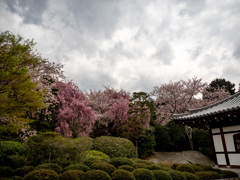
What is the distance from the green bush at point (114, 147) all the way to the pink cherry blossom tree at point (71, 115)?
6.97 feet

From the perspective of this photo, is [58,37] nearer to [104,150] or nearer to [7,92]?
[7,92]

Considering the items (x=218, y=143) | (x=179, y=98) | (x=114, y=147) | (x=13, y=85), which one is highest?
(x=179, y=98)

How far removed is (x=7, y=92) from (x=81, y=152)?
11.0 feet

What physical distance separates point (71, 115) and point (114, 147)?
357 cm

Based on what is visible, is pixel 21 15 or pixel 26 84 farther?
pixel 21 15

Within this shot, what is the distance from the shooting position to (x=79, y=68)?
1105cm

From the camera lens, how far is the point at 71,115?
401 inches

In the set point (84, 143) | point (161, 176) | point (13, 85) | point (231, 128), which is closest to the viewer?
point (161, 176)

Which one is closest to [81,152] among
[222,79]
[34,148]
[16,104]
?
[34,148]

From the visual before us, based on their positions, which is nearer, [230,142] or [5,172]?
[5,172]

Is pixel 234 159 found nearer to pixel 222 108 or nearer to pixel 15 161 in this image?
pixel 222 108

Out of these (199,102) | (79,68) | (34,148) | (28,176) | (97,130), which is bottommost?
(28,176)

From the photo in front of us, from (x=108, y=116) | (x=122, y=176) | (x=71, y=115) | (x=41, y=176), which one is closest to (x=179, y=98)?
(x=108, y=116)

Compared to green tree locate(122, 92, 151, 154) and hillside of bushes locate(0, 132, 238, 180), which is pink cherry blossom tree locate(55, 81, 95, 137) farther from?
hillside of bushes locate(0, 132, 238, 180)
